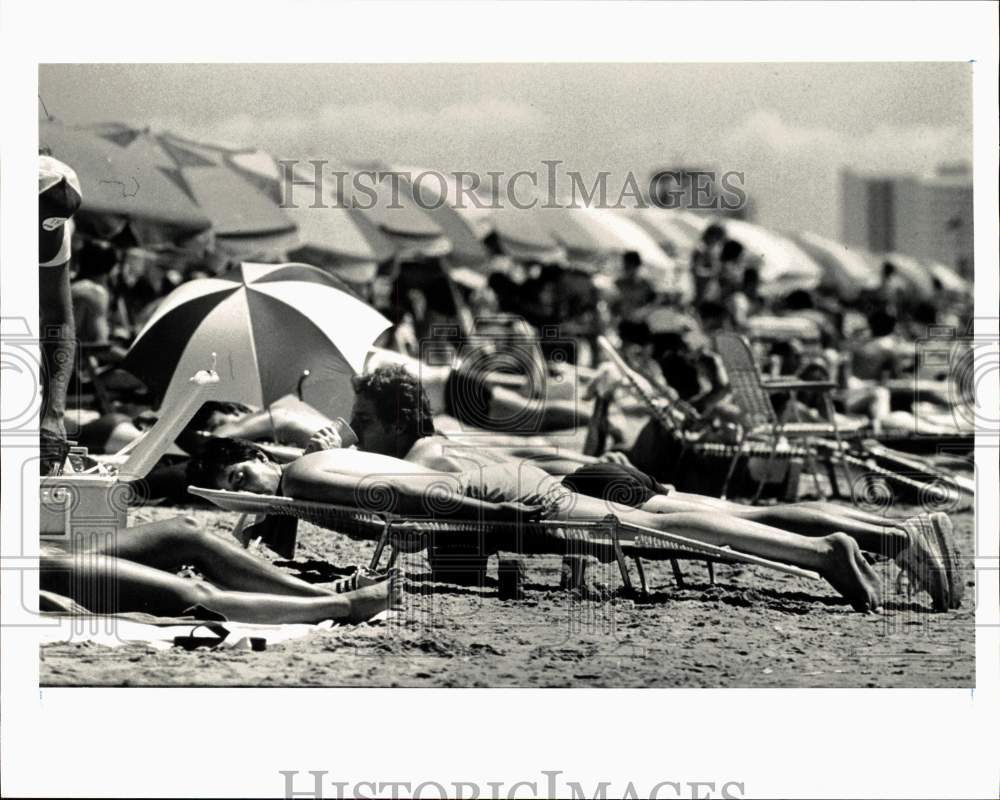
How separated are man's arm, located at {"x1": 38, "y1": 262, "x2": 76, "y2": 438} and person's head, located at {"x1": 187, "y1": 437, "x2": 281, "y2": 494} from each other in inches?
34.3

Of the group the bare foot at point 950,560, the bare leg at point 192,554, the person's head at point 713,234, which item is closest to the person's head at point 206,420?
the bare leg at point 192,554

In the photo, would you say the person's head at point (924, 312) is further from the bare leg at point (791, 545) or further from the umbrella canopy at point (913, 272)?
the bare leg at point (791, 545)

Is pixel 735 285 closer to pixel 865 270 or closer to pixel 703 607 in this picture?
pixel 865 270

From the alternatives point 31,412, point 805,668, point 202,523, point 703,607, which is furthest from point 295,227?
point 805,668

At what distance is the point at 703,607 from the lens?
7836mm

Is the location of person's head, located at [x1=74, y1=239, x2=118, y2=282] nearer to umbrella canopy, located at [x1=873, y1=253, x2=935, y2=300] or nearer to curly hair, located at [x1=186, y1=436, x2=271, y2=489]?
curly hair, located at [x1=186, y1=436, x2=271, y2=489]

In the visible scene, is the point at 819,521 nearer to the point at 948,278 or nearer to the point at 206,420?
the point at 206,420

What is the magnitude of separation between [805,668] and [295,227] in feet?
14.7

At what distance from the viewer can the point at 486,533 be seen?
7594mm

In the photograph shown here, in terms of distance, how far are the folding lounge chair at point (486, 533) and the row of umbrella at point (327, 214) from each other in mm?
1915

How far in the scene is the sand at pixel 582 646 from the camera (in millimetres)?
6879

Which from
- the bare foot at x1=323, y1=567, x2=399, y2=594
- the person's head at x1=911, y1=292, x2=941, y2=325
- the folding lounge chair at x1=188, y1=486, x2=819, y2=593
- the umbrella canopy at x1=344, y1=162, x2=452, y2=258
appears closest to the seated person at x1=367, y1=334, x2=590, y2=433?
the umbrella canopy at x1=344, y1=162, x2=452, y2=258

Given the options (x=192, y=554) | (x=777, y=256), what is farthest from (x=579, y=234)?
(x=192, y=554)

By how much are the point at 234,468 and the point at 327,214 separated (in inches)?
88.9
